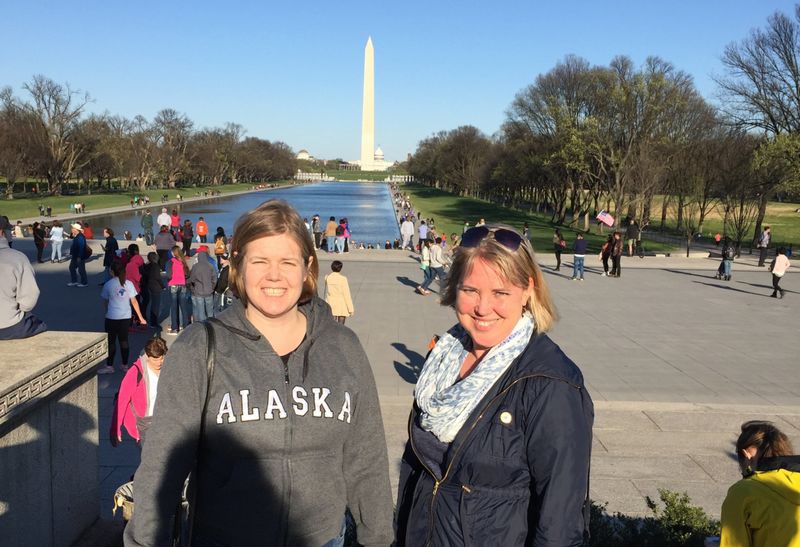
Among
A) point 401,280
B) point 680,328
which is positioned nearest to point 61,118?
point 401,280

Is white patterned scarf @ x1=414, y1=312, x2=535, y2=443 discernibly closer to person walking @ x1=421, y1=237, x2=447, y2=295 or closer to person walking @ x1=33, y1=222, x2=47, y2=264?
person walking @ x1=421, y1=237, x2=447, y2=295

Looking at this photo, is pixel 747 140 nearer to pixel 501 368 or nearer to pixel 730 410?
pixel 730 410

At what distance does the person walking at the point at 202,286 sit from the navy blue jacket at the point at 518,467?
9077 millimetres

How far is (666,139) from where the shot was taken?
119ft

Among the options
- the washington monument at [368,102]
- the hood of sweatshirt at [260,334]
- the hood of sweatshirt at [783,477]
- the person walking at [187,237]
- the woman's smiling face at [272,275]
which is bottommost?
the person walking at [187,237]

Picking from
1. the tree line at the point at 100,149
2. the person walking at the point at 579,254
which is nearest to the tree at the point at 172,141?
the tree line at the point at 100,149

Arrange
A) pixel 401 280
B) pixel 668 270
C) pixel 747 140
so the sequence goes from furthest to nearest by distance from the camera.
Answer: pixel 747 140 < pixel 668 270 < pixel 401 280

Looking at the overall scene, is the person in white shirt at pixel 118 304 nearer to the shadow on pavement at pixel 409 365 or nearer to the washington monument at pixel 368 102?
the shadow on pavement at pixel 409 365

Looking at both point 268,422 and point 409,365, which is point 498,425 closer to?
point 268,422

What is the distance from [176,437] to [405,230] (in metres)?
24.9

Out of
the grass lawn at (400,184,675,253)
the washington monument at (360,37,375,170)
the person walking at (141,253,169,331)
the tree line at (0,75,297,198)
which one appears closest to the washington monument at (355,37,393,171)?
the washington monument at (360,37,375,170)

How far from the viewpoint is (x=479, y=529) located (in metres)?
2.15

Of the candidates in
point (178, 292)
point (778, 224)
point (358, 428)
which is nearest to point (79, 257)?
point (178, 292)

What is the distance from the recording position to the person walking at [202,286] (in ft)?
35.2
